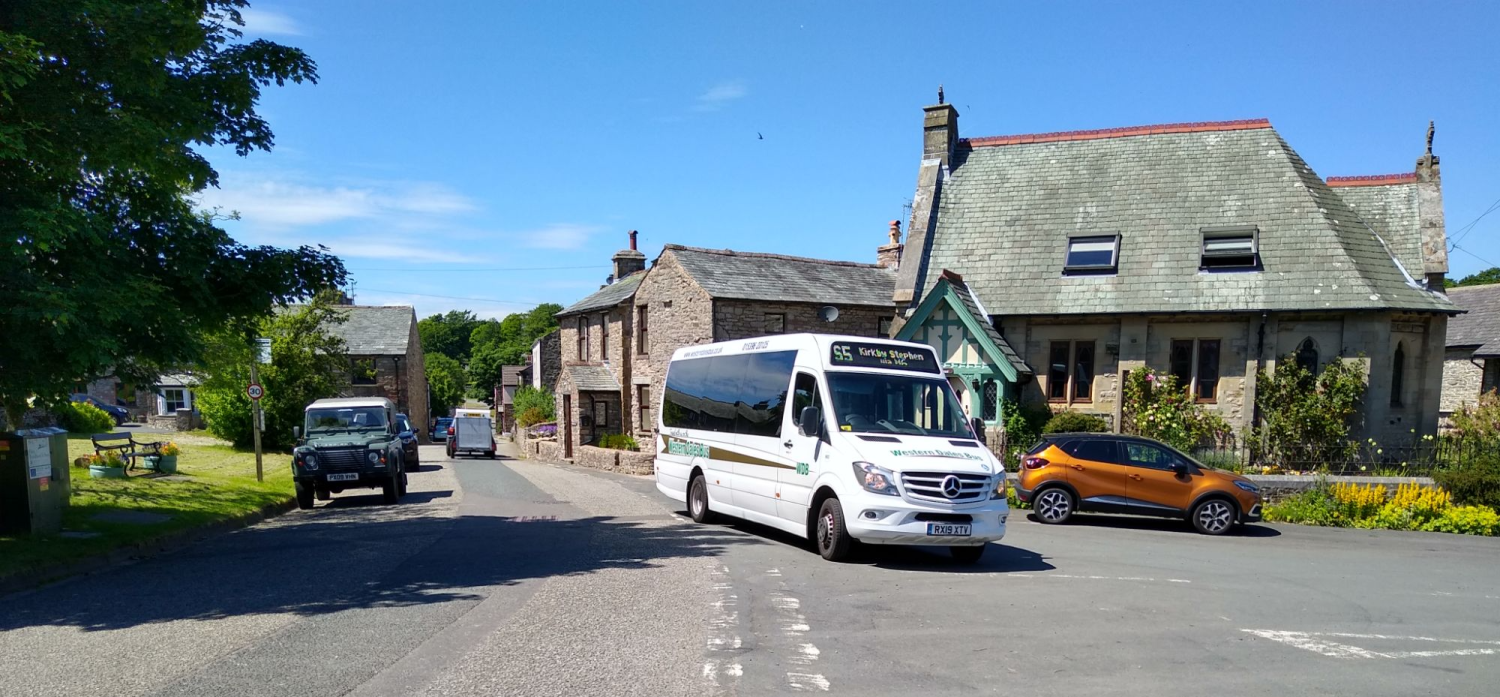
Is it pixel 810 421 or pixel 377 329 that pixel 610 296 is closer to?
pixel 377 329

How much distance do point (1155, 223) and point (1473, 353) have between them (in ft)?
62.2

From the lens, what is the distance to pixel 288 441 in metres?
31.5

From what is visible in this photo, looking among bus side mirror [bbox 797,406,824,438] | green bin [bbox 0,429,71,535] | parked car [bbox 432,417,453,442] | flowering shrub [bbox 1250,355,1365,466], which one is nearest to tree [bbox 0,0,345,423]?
green bin [bbox 0,429,71,535]

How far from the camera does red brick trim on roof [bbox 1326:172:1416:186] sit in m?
22.9

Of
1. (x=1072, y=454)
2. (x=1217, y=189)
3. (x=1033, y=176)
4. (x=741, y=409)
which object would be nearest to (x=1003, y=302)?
(x=1033, y=176)

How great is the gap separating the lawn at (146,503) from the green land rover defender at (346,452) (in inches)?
32.0

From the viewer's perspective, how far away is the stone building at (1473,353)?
3272 centimetres

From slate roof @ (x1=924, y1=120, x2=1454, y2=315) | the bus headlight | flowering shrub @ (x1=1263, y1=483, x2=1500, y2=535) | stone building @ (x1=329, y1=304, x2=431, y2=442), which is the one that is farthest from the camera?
stone building @ (x1=329, y1=304, x2=431, y2=442)

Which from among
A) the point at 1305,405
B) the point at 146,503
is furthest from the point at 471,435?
the point at 1305,405

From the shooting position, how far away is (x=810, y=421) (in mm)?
10578

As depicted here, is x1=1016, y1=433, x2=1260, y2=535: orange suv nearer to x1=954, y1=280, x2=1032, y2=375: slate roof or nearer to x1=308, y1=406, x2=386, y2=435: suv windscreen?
x1=954, y1=280, x2=1032, y2=375: slate roof

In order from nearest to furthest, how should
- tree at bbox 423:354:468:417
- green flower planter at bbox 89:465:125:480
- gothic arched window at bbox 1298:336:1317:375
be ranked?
green flower planter at bbox 89:465:125:480
gothic arched window at bbox 1298:336:1317:375
tree at bbox 423:354:468:417

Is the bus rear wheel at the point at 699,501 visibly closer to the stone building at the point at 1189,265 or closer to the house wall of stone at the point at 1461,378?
the stone building at the point at 1189,265

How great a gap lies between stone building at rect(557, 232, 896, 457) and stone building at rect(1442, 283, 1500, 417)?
2140cm
